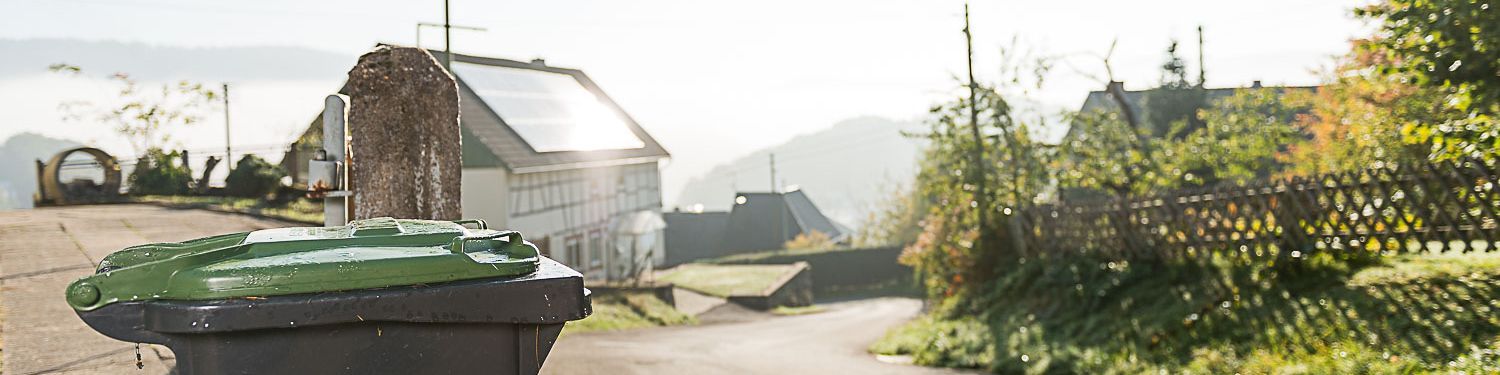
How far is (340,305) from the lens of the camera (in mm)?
2928

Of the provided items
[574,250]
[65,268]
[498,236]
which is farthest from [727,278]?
[498,236]

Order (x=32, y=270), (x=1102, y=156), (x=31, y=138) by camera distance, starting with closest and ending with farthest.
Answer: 1. (x=32, y=270)
2. (x=1102, y=156)
3. (x=31, y=138)

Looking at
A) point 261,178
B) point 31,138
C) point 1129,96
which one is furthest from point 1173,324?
point 31,138

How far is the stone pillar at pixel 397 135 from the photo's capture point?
6.16m

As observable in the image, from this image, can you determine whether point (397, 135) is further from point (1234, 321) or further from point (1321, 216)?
point (1321, 216)

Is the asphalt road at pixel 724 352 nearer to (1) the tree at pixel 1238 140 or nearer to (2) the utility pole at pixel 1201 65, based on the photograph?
(1) the tree at pixel 1238 140

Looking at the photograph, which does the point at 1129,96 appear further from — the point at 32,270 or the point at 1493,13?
the point at 32,270

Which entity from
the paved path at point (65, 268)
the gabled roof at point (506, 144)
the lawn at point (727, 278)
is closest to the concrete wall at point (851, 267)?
the lawn at point (727, 278)

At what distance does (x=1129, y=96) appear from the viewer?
51.7 metres

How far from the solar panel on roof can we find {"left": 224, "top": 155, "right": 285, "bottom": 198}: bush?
6324 mm

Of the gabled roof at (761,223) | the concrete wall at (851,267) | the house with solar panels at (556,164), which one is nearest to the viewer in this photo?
the house with solar panels at (556,164)

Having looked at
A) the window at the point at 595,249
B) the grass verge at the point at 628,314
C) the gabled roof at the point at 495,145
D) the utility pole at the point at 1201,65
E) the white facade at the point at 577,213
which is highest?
the utility pole at the point at 1201,65

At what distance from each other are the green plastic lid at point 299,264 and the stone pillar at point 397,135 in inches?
108

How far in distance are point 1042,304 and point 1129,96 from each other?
40.4 m
